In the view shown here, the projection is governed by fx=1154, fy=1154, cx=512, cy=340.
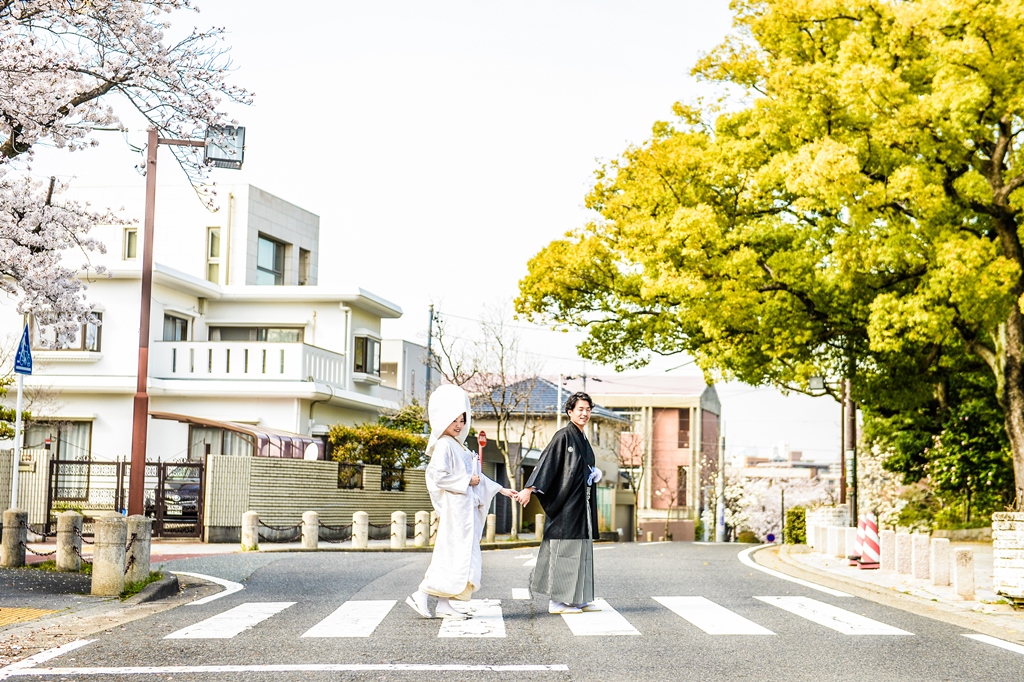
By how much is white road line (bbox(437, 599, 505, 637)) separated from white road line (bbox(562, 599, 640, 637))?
55 cm

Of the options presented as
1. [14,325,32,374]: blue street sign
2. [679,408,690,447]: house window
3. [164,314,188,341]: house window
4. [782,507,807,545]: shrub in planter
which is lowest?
[782,507,807,545]: shrub in planter

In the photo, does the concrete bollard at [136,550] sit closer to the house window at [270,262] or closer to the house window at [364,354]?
the house window at [364,354]

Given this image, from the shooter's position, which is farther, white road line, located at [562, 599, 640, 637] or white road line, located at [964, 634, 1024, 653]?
white road line, located at [562, 599, 640, 637]

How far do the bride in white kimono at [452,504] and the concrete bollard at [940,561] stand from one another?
266 inches

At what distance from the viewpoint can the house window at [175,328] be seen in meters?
29.9

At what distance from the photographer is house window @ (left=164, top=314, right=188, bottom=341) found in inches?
1177

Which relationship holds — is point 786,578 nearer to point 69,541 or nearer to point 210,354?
point 69,541

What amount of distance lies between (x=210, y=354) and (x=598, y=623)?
22.4 m

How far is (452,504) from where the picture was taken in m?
8.95

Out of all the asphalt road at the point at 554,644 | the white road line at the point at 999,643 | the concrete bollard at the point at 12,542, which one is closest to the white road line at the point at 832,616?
the asphalt road at the point at 554,644

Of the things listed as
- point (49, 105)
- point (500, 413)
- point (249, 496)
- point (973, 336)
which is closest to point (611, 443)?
point (500, 413)

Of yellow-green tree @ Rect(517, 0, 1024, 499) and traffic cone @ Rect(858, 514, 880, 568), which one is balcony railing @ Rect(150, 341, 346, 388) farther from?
traffic cone @ Rect(858, 514, 880, 568)

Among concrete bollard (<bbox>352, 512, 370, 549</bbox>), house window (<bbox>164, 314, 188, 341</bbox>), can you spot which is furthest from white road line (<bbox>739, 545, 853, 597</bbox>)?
house window (<bbox>164, 314, 188, 341</bbox>)

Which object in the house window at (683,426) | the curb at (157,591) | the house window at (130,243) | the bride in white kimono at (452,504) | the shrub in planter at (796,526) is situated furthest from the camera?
the house window at (683,426)
